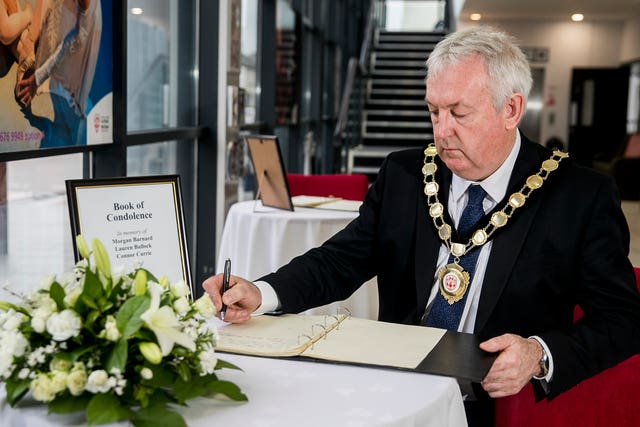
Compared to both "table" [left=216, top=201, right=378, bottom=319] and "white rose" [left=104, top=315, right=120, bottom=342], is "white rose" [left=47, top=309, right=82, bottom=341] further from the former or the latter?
"table" [left=216, top=201, right=378, bottom=319]

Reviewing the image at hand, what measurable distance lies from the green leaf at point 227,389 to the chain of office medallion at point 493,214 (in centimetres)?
84

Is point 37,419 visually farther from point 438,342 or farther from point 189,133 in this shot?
point 189,133

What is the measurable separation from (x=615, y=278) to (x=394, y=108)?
40.4 ft

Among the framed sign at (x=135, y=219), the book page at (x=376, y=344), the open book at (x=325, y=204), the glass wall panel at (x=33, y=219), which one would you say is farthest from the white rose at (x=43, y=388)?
the open book at (x=325, y=204)

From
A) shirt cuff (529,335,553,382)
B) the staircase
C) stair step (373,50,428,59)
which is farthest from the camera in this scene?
stair step (373,50,428,59)

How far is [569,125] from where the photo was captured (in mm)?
17625

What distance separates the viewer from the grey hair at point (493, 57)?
190 centimetres

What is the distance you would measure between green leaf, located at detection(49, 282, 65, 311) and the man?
1.75 ft

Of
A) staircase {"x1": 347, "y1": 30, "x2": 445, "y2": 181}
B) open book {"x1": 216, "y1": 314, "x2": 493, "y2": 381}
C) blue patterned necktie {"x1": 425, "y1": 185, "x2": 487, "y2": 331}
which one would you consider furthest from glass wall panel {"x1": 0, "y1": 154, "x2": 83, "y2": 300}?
staircase {"x1": 347, "y1": 30, "x2": 445, "y2": 181}

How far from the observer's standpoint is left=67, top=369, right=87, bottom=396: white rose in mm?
1198

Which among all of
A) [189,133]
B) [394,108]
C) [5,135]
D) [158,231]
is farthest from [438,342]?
[394,108]

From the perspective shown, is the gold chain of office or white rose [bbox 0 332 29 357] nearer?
white rose [bbox 0 332 29 357]

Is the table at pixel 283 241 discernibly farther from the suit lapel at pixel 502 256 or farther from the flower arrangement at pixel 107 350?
the flower arrangement at pixel 107 350

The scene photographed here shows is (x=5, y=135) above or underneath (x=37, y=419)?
above
